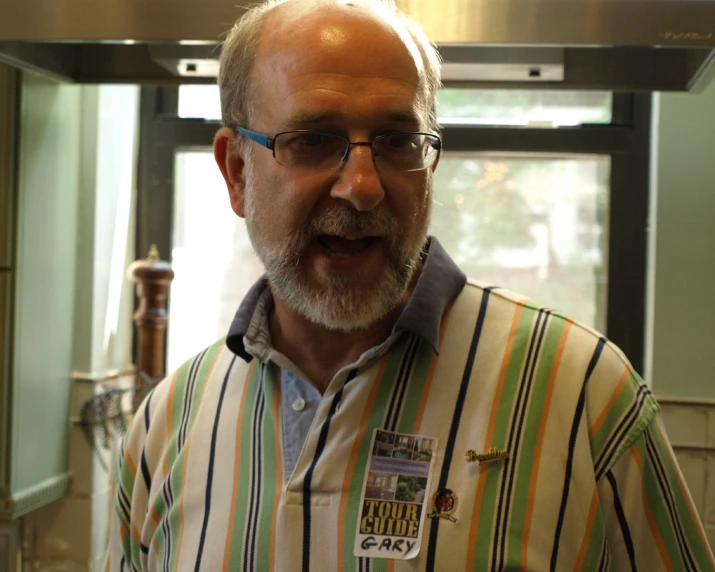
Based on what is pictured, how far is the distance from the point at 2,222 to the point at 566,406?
Result: 45.7 inches

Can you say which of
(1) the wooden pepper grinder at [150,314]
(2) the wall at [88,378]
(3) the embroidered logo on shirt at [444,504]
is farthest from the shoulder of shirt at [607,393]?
(2) the wall at [88,378]

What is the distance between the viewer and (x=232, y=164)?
1.00 meters

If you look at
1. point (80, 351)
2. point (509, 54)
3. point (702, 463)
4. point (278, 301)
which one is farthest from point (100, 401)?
point (702, 463)

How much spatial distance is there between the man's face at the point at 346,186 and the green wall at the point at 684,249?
37.5 inches

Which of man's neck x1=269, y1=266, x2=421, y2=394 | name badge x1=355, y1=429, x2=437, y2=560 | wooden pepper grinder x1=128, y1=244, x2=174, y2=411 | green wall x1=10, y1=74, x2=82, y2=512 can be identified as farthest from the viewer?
wooden pepper grinder x1=128, y1=244, x2=174, y2=411

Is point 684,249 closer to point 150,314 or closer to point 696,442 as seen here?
point 696,442

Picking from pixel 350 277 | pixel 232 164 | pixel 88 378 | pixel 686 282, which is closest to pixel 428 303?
pixel 350 277

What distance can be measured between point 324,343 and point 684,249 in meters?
1.02

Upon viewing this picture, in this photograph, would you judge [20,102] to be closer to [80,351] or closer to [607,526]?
[80,351]

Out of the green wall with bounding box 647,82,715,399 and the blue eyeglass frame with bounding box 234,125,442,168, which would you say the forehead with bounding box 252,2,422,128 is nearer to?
the blue eyeglass frame with bounding box 234,125,442,168

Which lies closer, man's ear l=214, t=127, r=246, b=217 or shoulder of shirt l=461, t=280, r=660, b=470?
shoulder of shirt l=461, t=280, r=660, b=470

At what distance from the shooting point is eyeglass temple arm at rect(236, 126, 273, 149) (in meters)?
0.88

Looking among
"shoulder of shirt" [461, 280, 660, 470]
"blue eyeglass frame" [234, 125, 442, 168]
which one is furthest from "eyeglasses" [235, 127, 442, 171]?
"shoulder of shirt" [461, 280, 660, 470]

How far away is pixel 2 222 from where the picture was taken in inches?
61.9
